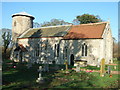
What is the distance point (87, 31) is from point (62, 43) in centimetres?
585

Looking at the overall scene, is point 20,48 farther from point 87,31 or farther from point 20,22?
point 87,31

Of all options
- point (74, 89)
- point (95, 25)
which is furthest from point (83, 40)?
point (74, 89)

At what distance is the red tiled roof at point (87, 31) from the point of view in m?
26.6

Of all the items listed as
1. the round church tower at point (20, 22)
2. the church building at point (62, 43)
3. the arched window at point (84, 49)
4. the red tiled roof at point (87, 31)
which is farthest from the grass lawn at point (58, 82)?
the round church tower at point (20, 22)

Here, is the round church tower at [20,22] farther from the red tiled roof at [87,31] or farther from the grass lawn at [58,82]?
the grass lawn at [58,82]

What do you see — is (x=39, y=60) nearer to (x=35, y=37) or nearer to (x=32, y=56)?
(x=32, y=56)

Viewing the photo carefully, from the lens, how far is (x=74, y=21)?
58.9m

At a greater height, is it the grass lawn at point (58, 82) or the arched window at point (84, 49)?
the arched window at point (84, 49)

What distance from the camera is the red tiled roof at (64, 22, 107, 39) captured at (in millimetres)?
26594

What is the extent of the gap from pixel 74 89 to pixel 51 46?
2089 cm

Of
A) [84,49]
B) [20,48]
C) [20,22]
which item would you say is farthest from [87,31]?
[20,22]

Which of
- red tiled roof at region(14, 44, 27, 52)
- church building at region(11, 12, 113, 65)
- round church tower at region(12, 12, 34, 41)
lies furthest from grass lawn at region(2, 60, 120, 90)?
round church tower at region(12, 12, 34, 41)

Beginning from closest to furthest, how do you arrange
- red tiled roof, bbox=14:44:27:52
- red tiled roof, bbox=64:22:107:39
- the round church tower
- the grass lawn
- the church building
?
the grass lawn < the church building < red tiled roof, bbox=64:22:107:39 < red tiled roof, bbox=14:44:27:52 < the round church tower

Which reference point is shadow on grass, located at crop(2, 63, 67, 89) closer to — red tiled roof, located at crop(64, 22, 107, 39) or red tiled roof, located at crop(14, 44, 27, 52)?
red tiled roof, located at crop(64, 22, 107, 39)
